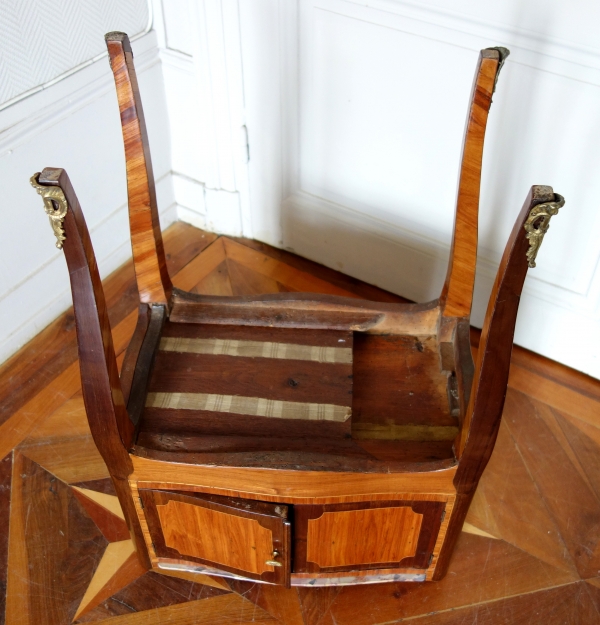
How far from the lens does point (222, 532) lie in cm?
91

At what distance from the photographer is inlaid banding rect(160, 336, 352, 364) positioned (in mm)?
1045

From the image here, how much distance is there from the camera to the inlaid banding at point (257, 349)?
1045 millimetres

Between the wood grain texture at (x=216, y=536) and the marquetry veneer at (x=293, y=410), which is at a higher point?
the marquetry veneer at (x=293, y=410)

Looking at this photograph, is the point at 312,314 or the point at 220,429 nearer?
the point at 220,429

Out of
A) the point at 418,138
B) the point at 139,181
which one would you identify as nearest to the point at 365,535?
the point at 139,181

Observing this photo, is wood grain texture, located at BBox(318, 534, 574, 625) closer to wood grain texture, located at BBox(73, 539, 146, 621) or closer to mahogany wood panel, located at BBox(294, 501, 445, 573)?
mahogany wood panel, located at BBox(294, 501, 445, 573)

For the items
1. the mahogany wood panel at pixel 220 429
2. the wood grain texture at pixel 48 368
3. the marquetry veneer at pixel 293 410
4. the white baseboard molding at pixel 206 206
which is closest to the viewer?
the marquetry veneer at pixel 293 410

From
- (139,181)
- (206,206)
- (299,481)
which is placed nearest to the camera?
(299,481)

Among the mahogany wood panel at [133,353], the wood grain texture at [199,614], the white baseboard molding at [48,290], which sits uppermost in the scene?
the mahogany wood panel at [133,353]

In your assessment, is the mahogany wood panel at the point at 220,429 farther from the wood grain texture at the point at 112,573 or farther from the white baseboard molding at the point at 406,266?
the white baseboard molding at the point at 406,266

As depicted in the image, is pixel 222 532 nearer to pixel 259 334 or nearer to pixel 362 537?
pixel 362 537

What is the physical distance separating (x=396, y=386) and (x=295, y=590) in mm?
328

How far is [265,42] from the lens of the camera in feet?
4.20

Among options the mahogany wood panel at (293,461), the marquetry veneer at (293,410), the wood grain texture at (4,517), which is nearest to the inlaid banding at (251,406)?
the marquetry veneer at (293,410)
